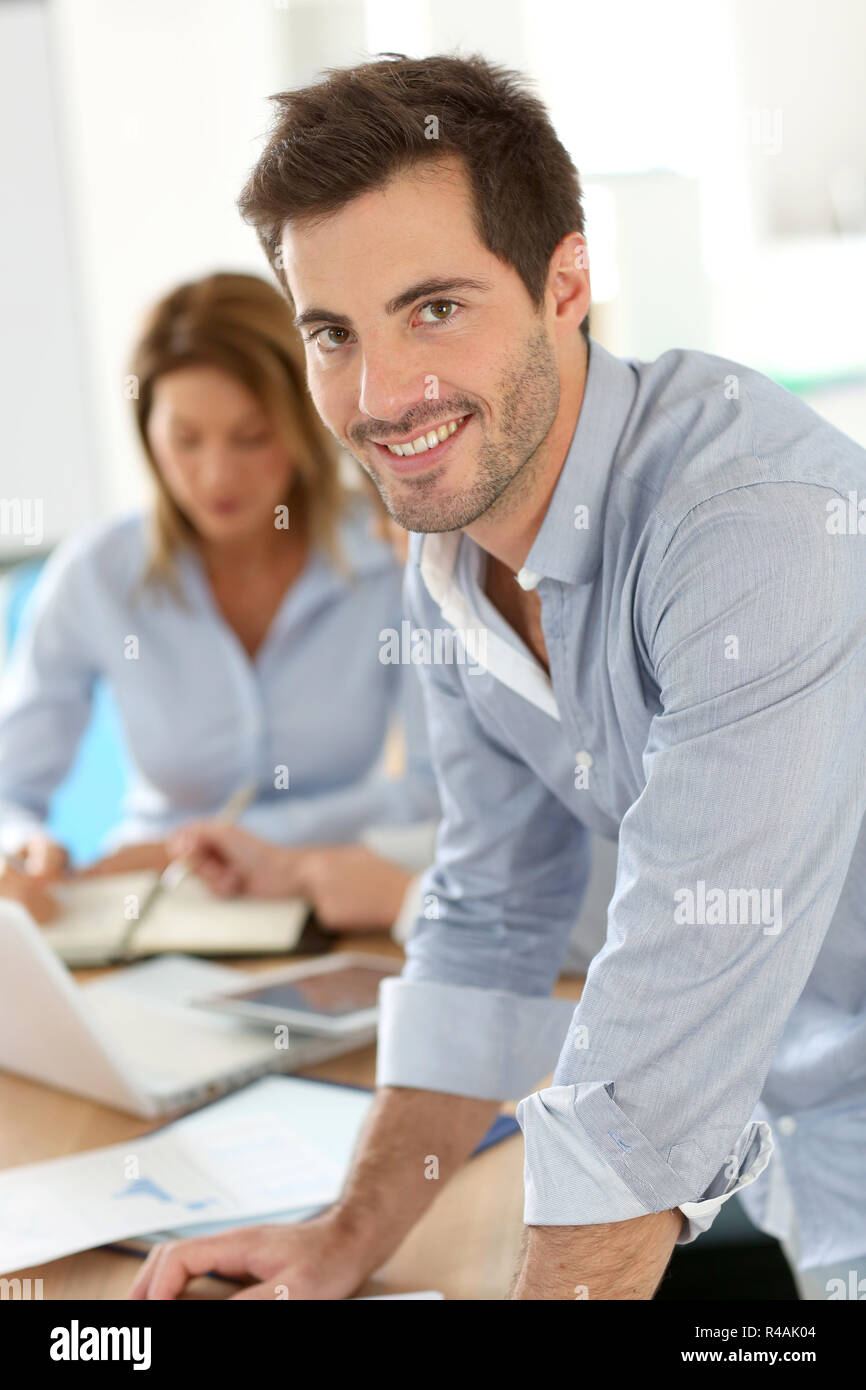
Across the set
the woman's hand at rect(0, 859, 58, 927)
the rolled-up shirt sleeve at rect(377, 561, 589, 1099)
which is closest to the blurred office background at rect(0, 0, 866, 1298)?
the woman's hand at rect(0, 859, 58, 927)

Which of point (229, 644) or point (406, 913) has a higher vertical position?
point (229, 644)

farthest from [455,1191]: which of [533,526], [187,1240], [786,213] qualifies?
[786,213]

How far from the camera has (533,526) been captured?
0.99 metres

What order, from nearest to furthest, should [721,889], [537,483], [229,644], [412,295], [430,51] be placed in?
[721,889] → [412,295] → [537,483] → [229,644] → [430,51]

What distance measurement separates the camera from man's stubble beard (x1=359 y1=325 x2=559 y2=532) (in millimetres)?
917

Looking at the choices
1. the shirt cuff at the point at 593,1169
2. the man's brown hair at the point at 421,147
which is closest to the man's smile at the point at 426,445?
the man's brown hair at the point at 421,147

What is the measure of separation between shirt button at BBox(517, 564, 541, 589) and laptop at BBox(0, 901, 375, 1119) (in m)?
0.51

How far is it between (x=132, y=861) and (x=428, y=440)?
1016 mm

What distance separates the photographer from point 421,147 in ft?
2.85

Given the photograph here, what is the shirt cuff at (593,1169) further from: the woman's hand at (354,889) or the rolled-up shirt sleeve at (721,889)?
the woman's hand at (354,889)

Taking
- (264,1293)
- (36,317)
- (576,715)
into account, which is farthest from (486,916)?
(36,317)

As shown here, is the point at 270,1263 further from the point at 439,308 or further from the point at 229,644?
the point at 229,644
